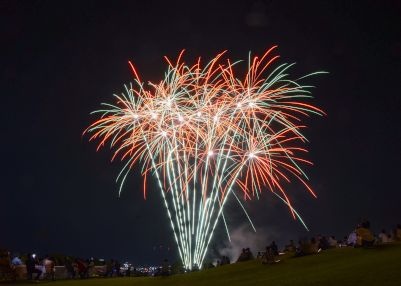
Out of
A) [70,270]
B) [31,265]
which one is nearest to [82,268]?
[70,270]

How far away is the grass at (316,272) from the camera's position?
21.2m

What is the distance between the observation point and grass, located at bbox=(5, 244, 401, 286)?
21.2 m

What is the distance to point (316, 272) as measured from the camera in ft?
80.0

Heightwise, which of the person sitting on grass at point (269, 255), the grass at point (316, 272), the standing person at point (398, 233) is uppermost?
the standing person at point (398, 233)

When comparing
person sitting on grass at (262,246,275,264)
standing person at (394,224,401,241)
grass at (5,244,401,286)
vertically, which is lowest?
grass at (5,244,401,286)

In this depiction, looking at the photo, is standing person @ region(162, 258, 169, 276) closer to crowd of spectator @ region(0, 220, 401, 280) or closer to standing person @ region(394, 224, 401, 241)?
crowd of spectator @ region(0, 220, 401, 280)

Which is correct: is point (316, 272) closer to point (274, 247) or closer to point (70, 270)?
point (274, 247)

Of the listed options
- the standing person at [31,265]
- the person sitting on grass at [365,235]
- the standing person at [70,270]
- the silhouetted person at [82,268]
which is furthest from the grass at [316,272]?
the standing person at [70,270]

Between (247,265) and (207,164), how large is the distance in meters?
7.37

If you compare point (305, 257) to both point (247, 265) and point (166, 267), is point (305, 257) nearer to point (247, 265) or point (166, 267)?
point (247, 265)

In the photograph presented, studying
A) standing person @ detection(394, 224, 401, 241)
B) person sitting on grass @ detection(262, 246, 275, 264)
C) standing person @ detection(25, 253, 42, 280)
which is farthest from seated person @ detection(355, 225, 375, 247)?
standing person @ detection(25, 253, 42, 280)

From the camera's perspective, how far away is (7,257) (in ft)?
116

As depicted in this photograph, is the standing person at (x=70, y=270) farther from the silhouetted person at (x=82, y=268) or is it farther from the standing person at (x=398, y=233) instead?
the standing person at (x=398, y=233)

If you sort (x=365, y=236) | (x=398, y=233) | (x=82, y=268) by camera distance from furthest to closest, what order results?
(x=82, y=268) → (x=398, y=233) → (x=365, y=236)
